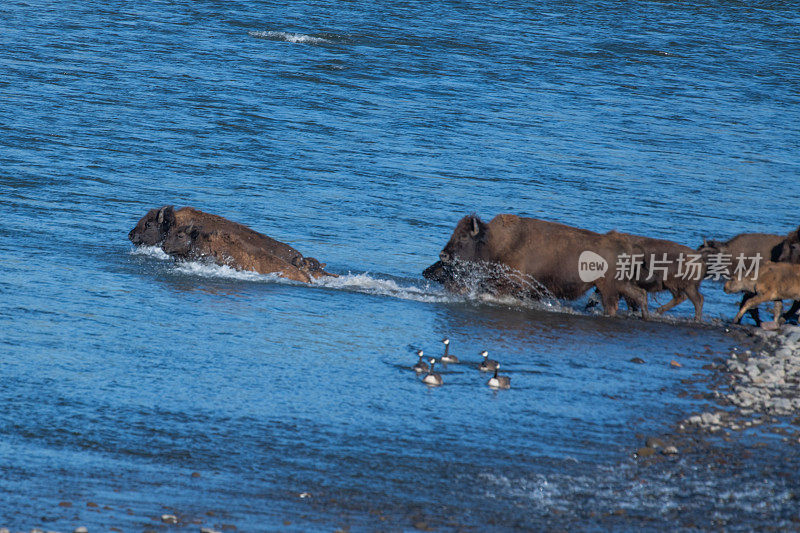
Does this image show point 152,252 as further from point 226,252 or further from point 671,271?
point 671,271

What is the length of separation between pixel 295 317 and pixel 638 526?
6.29m

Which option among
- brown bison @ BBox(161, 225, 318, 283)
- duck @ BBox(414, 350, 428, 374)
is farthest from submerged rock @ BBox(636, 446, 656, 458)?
brown bison @ BBox(161, 225, 318, 283)

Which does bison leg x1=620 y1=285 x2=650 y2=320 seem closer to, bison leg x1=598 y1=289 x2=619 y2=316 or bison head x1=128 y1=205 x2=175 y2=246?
bison leg x1=598 y1=289 x2=619 y2=316

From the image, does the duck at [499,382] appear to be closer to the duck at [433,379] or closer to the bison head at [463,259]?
the duck at [433,379]

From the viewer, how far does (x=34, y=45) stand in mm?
31266

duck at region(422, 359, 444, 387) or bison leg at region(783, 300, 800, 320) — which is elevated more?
bison leg at region(783, 300, 800, 320)

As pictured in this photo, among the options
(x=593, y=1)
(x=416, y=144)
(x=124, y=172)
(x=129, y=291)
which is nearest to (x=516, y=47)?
(x=593, y=1)

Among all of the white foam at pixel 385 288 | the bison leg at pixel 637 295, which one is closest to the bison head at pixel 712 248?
the bison leg at pixel 637 295

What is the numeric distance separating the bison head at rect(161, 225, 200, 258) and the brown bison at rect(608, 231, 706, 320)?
5675mm

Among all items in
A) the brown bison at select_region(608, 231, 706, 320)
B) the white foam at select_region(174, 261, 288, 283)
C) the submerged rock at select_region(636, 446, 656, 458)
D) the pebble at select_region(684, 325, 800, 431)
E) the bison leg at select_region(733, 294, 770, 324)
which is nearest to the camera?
the submerged rock at select_region(636, 446, 656, 458)

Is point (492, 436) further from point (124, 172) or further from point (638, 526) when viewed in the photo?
point (124, 172)

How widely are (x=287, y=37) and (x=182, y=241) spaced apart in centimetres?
2116

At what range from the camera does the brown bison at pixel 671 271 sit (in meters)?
14.0

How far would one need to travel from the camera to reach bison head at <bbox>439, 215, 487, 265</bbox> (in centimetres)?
1458
